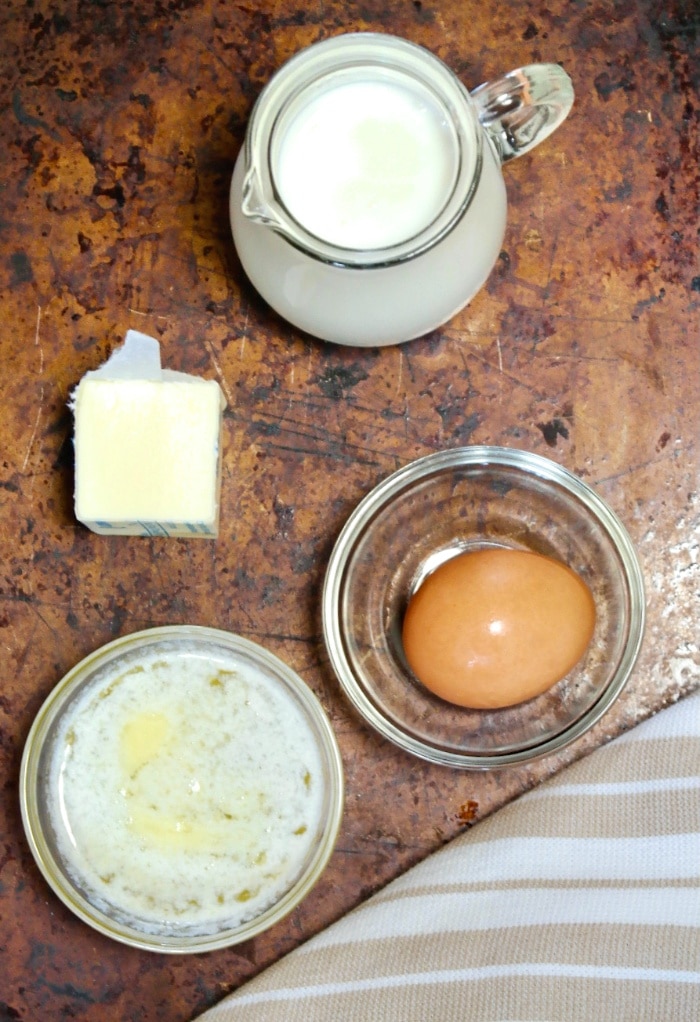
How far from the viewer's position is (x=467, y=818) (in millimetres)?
770

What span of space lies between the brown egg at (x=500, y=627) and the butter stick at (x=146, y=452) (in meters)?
0.18

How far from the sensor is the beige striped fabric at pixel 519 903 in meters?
0.72

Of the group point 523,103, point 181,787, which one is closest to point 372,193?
point 523,103

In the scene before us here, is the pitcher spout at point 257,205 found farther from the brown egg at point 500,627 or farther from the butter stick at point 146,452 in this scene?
the brown egg at point 500,627

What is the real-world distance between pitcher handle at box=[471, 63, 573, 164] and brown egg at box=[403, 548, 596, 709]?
28 cm

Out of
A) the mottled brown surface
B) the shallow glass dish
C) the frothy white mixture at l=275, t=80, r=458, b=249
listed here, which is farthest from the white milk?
the shallow glass dish

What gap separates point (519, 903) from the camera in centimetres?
74

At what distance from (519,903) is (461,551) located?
0.27 meters

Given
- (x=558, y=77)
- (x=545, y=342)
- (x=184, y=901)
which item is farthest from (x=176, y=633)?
(x=558, y=77)

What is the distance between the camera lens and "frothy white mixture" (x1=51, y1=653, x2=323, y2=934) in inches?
30.1

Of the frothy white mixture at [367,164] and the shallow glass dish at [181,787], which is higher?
the frothy white mixture at [367,164]

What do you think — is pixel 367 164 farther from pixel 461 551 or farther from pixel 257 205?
pixel 461 551

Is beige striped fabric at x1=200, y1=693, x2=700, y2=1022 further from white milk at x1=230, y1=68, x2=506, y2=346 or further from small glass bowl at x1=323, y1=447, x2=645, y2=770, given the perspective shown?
white milk at x1=230, y1=68, x2=506, y2=346

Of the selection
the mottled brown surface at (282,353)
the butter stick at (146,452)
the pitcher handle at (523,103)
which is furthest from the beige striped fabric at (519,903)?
the pitcher handle at (523,103)
